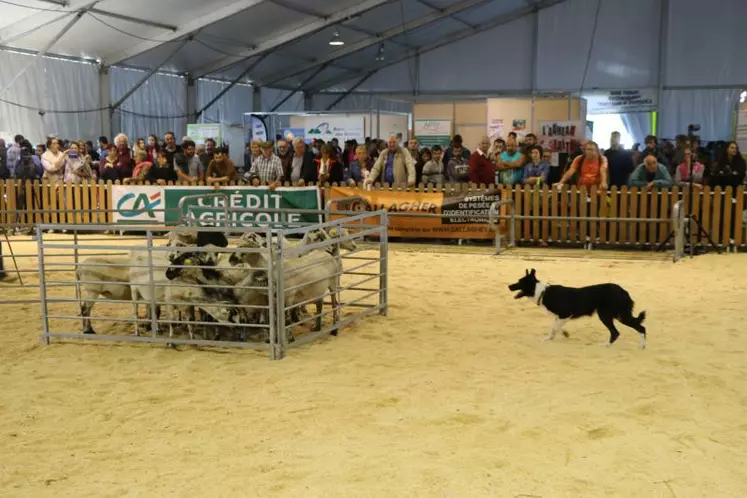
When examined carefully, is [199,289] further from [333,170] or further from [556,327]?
[333,170]

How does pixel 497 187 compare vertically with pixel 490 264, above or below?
above

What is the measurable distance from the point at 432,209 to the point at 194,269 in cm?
787

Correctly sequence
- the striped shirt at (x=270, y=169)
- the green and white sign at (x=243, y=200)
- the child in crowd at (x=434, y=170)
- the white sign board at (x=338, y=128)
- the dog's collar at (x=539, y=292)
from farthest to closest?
the white sign board at (x=338, y=128), the striped shirt at (x=270, y=169), the child in crowd at (x=434, y=170), the green and white sign at (x=243, y=200), the dog's collar at (x=539, y=292)

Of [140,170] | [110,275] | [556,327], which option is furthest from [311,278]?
[140,170]

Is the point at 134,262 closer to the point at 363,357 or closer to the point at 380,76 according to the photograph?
the point at 363,357

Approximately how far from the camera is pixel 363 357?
6750mm

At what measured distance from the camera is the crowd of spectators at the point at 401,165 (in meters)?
13.7

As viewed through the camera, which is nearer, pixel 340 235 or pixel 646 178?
pixel 340 235

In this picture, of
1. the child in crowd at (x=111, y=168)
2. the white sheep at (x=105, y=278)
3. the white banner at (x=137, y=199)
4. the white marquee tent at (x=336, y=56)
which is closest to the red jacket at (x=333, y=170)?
the white banner at (x=137, y=199)

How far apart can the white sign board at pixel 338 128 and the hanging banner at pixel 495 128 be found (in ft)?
12.4

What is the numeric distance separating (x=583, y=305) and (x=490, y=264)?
205 inches

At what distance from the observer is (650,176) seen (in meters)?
13.6

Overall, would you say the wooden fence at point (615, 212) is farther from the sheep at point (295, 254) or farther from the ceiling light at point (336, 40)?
the ceiling light at point (336, 40)

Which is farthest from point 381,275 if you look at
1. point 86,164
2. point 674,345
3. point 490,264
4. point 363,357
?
point 86,164
